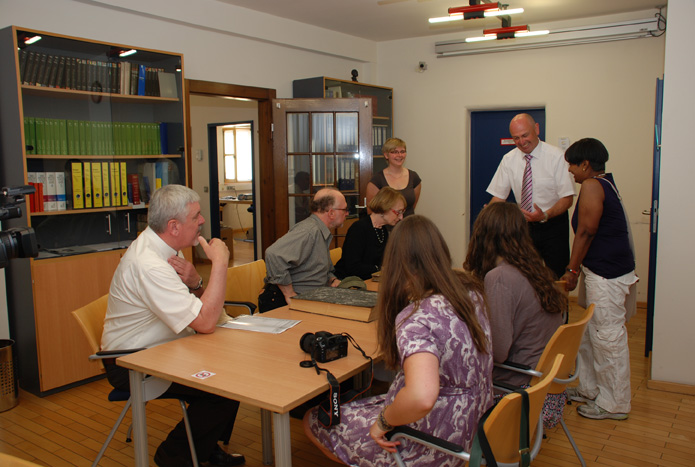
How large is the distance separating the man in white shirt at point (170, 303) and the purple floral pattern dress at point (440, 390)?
78 centimetres

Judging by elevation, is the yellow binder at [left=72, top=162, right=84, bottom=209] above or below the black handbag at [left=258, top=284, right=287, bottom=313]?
above

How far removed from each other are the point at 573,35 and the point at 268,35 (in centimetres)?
312

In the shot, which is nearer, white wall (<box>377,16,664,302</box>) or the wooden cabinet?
the wooden cabinet

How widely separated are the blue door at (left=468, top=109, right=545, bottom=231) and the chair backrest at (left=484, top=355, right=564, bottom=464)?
509cm

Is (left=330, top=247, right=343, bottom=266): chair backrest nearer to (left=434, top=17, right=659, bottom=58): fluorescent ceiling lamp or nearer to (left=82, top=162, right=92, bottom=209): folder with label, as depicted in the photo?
(left=82, top=162, right=92, bottom=209): folder with label

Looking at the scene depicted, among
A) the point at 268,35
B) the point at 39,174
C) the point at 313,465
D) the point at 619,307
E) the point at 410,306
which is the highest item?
the point at 268,35

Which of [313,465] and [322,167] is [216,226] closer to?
[322,167]

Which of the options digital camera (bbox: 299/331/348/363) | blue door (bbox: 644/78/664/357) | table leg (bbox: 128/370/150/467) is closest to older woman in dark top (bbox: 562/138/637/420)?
blue door (bbox: 644/78/664/357)

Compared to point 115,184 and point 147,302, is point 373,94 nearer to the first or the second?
point 115,184

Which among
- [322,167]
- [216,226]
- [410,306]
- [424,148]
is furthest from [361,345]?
[216,226]

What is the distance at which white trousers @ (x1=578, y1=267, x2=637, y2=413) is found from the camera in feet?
11.0

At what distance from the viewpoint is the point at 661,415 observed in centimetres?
345

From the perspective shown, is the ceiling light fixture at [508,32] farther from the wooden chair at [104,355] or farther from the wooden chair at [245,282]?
the wooden chair at [104,355]

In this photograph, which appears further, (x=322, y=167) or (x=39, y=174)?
(x=322, y=167)
